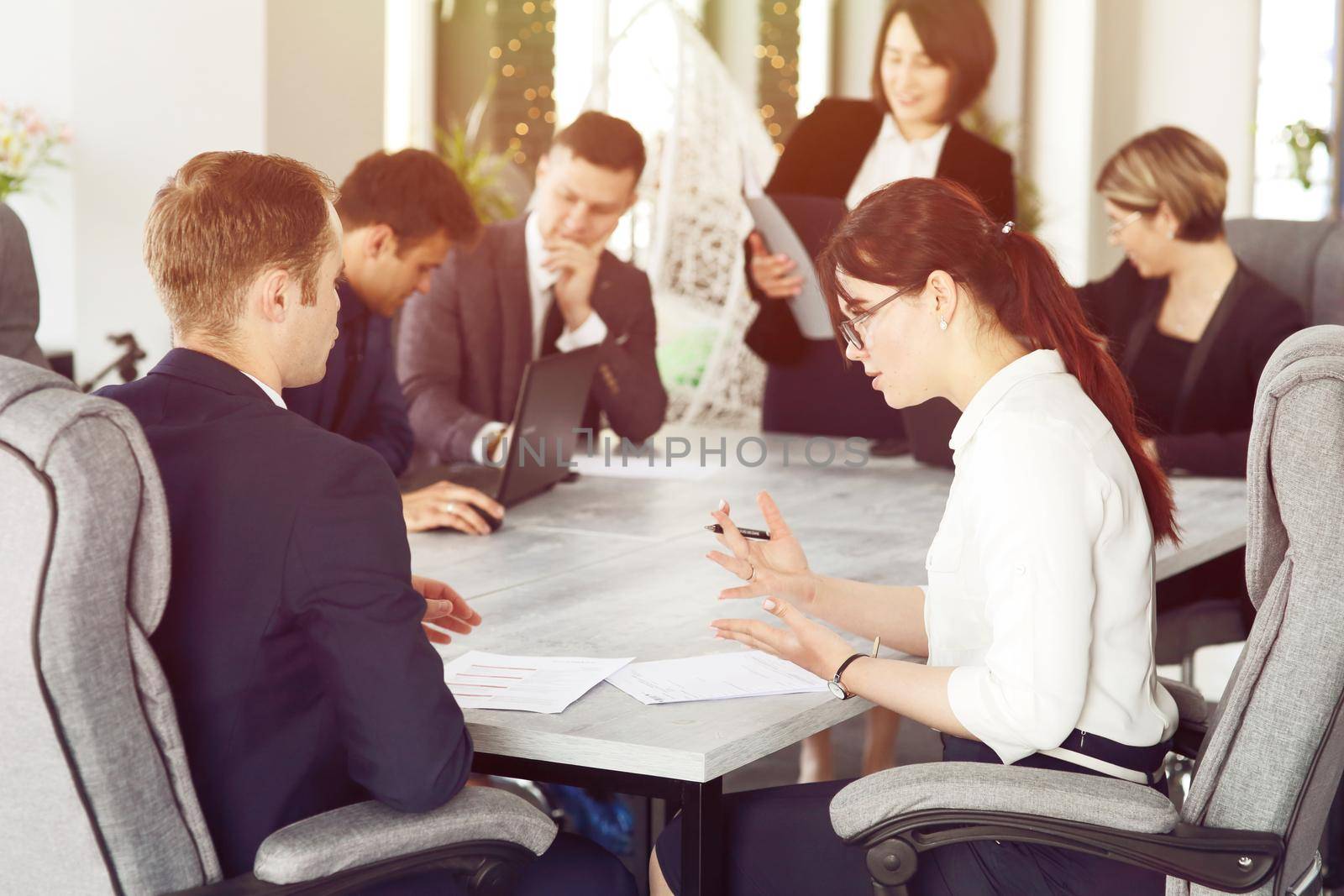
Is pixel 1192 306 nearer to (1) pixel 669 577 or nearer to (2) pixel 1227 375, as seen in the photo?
(2) pixel 1227 375

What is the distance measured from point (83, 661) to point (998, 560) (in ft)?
2.86

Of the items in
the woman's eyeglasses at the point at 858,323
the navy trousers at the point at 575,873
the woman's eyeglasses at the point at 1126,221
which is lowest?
the navy trousers at the point at 575,873

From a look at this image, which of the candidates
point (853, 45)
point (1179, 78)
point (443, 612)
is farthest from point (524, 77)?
point (443, 612)

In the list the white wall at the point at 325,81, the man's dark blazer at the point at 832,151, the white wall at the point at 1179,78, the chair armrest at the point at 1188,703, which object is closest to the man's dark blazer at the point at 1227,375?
the man's dark blazer at the point at 832,151

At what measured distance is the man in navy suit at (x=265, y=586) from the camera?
1343 mm

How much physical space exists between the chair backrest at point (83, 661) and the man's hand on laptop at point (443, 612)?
59cm

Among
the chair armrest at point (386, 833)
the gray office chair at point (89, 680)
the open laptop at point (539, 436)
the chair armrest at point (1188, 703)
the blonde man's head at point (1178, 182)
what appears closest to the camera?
the gray office chair at point (89, 680)

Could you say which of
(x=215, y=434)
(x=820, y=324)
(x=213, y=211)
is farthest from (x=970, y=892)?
(x=820, y=324)

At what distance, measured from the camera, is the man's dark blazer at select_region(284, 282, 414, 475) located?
289 cm

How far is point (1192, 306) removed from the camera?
136 inches

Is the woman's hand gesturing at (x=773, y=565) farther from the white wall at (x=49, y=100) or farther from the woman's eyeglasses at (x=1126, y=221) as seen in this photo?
the white wall at (x=49, y=100)

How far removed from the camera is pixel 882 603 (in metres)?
1.99

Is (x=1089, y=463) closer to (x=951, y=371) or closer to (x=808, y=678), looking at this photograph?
(x=951, y=371)

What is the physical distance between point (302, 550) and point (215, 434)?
0.49ft
